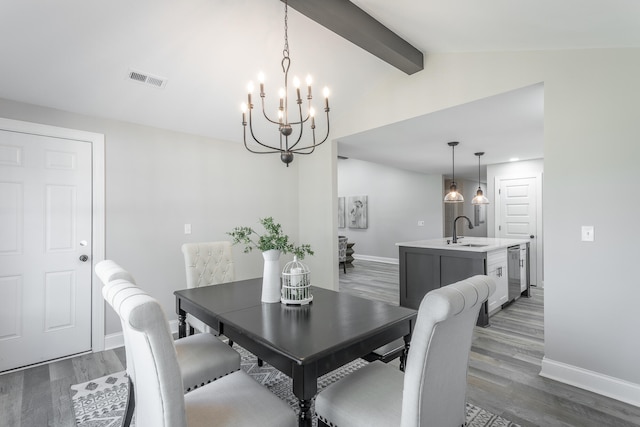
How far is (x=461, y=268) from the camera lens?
3.75 m


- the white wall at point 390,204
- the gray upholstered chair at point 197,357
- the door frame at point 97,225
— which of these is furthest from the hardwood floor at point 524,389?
the white wall at point 390,204

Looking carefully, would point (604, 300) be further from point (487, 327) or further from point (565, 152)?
point (487, 327)

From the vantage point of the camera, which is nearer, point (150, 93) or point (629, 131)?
point (629, 131)

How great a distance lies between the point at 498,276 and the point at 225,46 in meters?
3.98

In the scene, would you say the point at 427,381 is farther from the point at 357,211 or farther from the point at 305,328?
the point at 357,211

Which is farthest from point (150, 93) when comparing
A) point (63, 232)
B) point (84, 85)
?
point (63, 232)

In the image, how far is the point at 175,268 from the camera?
11.6ft

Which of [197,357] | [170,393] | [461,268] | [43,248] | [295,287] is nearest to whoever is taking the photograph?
[170,393]

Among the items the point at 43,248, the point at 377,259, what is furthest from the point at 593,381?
the point at 377,259

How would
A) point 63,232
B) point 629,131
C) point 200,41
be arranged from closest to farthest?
1. point 629,131
2. point 200,41
3. point 63,232

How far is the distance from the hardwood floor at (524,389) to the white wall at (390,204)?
4.28 meters

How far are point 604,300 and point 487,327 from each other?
1515 millimetres

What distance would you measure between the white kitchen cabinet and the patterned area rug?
198 cm

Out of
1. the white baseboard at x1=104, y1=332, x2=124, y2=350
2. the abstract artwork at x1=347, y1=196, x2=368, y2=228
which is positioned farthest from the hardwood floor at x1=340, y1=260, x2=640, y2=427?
the abstract artwork at x1=347, y1=196, x2=368, y2=228
